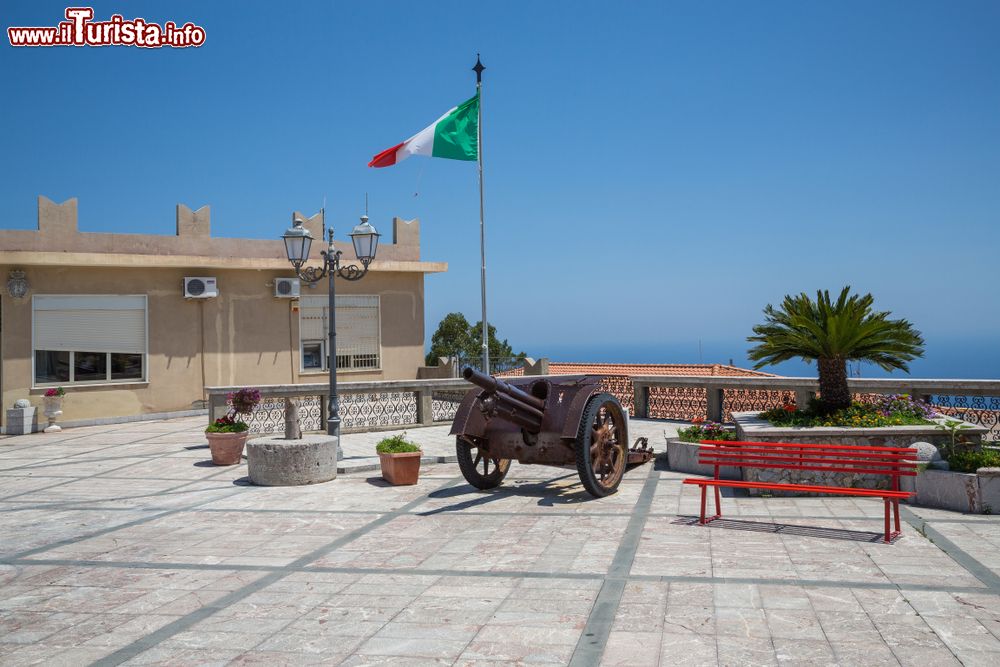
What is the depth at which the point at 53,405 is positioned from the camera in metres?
18.0

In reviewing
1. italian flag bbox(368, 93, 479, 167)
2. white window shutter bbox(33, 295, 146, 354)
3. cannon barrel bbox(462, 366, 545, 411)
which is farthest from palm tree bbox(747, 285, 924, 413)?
white window shutter bbox(33, 295, 146, 354)

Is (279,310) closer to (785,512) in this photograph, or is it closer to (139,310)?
(139,310)

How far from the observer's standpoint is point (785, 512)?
28.4ft

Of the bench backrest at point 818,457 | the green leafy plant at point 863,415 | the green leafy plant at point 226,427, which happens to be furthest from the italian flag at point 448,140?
the bench backrest at point 818,457

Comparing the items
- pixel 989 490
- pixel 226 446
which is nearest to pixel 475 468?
pixel 226 446

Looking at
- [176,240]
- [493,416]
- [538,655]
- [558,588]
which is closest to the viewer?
[538,655]

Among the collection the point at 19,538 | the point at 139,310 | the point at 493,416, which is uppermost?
the point at 139,310

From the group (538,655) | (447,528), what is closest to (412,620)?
(538,655)

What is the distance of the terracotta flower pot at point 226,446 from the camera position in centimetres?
1267

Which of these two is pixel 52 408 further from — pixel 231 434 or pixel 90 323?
pixel 231 434

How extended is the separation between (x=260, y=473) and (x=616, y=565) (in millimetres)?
6141

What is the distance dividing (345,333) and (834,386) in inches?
569

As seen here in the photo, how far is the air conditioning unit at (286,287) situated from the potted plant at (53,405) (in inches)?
218

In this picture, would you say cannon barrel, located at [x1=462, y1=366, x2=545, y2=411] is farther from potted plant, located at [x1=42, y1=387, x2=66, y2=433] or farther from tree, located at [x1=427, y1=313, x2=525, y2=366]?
tree, located at [x1=427, y1=313, x2=525, y2=366]
